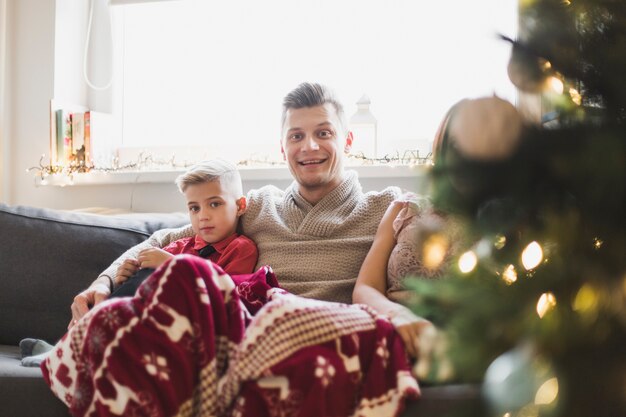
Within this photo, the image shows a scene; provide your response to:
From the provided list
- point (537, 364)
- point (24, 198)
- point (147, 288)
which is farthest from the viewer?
point (24, 198)

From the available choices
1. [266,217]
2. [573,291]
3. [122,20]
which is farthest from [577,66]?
[122,20]

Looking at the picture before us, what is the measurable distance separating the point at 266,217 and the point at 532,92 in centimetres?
139

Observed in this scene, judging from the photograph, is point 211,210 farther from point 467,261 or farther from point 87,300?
point 467,261

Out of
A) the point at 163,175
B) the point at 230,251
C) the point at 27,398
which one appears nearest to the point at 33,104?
the point at 163,175

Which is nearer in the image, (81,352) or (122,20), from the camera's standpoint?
(81,352)

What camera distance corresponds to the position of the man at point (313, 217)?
1813 millimetres

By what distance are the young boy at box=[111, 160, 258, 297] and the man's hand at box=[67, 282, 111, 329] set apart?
67 millimetres

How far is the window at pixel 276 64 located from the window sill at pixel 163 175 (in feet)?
0.70

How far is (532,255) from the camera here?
69 cm

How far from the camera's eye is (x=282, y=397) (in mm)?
1116

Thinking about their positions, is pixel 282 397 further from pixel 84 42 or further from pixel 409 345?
pixel 84 42

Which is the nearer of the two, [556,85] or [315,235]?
[556,85]

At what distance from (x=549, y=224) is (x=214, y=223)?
140 centimetres

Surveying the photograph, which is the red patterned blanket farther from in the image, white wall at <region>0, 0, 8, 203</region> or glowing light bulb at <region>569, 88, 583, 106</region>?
white wall at <region>0, 0, 8, 203</region>
